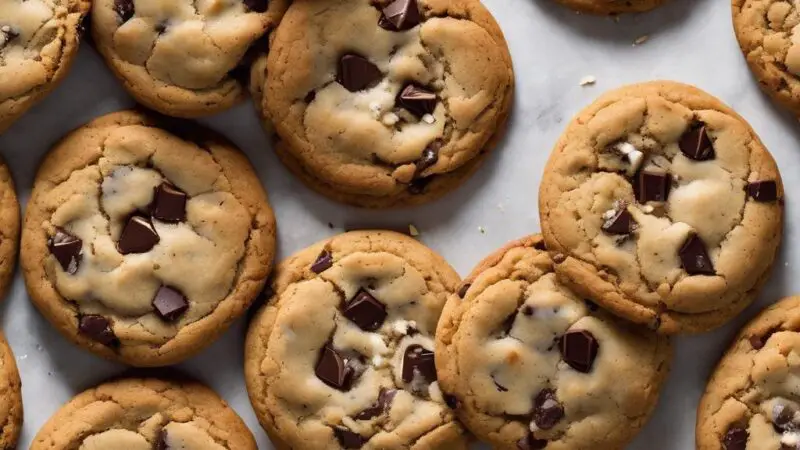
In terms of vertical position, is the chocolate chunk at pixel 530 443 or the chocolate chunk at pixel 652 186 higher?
the chocolate chunk at pixel 652 186

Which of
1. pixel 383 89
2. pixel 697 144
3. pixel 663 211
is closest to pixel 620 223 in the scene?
pixel 663 211

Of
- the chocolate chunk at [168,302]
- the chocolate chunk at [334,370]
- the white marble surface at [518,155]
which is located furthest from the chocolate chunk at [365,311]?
the chocolate chunk at [168,302]

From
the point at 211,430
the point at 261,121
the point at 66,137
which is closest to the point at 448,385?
the point at 211,430

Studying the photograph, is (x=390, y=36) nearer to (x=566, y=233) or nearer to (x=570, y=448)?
(x=566, y=233)

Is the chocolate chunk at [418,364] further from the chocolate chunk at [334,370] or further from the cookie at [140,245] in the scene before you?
the cookie at [140,245]

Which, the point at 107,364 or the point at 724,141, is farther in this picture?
the point at 107,364

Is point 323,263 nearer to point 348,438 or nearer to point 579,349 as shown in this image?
point 348,438

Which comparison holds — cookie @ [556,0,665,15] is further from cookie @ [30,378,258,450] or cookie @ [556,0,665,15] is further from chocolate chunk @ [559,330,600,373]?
cookie @ [30,378,258,450]
